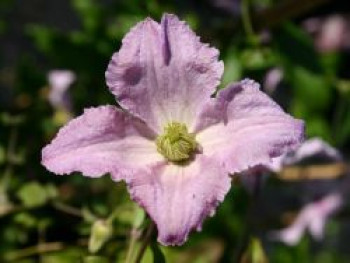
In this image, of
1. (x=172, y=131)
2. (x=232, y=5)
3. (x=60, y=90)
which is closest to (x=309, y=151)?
(x=172, y=131)

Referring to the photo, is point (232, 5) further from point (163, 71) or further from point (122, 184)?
point (163, 71)

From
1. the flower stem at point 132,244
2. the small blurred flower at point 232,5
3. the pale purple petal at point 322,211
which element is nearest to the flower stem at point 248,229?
the flower stem at point 132,244

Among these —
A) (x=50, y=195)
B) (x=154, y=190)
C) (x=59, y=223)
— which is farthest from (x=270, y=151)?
(x=59, y=223)

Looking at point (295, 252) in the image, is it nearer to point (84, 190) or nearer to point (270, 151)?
point (84, 190)

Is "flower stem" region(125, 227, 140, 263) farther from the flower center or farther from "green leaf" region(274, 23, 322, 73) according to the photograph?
"green leaf" region(274, 23, 322, 73)

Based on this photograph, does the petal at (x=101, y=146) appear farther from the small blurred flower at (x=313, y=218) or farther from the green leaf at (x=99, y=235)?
the small blurred flower at (x=313, y=218)

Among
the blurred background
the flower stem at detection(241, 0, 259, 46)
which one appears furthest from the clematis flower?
the flower stem at detection(241, 0, 259, 46)
